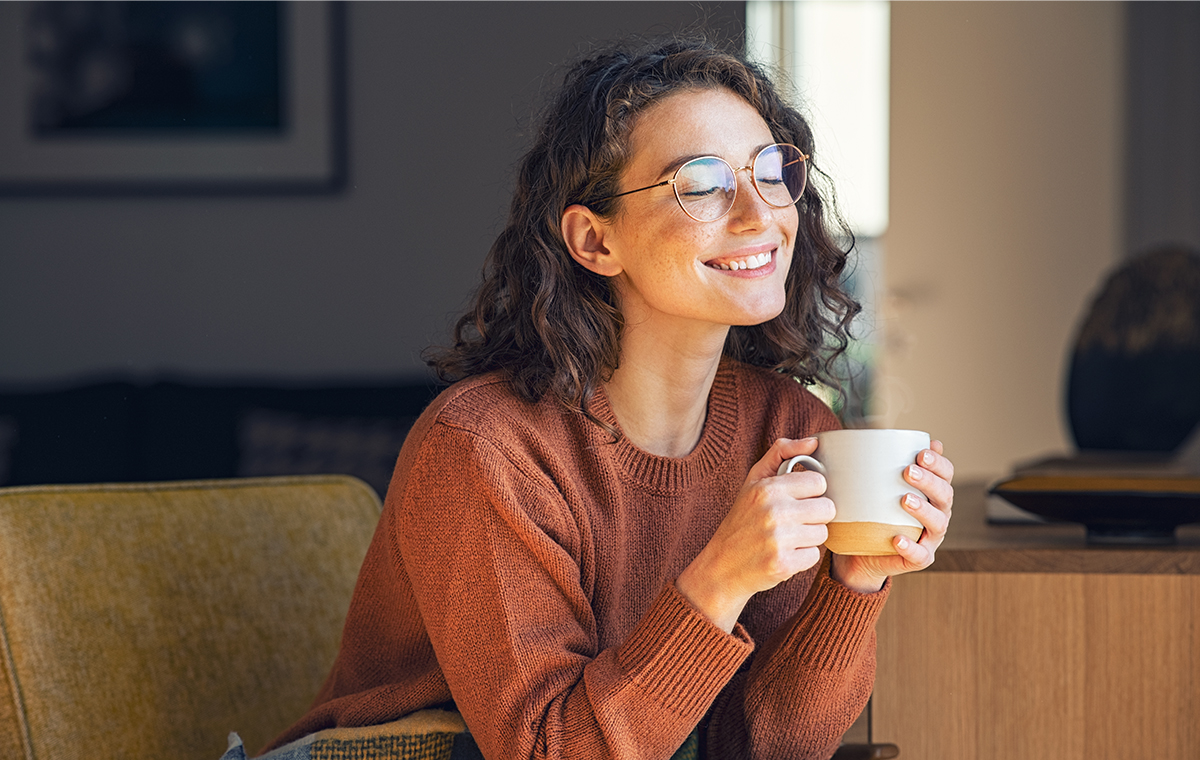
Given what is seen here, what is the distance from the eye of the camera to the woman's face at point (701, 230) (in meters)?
1.05

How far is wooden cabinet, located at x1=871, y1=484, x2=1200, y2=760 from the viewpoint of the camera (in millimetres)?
1077

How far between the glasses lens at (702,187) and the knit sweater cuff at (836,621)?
35 cm

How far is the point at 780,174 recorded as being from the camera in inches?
42.3

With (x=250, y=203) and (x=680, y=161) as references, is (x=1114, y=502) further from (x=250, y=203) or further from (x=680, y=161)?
(x=250, y=203)

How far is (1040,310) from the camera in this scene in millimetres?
4070

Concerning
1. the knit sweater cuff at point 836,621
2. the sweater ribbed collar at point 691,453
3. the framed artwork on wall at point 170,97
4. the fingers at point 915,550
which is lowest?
the knit sweater cuff at point 836,621

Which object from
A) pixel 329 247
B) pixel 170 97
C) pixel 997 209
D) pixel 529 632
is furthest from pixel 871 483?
pixel 997 209

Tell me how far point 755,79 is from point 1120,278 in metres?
1.48

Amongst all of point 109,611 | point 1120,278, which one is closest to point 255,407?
point 109,611

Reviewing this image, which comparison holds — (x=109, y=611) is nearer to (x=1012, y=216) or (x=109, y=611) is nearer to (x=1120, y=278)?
(x=1120, y=278)

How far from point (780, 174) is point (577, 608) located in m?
0.46

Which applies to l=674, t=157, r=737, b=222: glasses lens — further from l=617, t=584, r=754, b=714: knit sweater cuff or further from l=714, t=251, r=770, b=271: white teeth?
l=617, t=584, r=754, b=714: knit sweater cuff

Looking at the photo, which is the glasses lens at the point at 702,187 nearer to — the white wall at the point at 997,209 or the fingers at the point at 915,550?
the fingers at the point at 915,550

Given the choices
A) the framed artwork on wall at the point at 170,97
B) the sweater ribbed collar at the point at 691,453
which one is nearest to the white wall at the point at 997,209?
the framed artwork on wall at the point at 170,97
